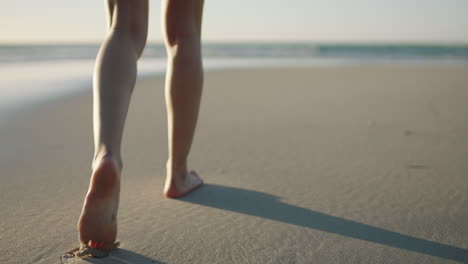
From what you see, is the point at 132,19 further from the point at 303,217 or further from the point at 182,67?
the point at 303,217

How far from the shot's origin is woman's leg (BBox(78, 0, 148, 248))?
871 mm

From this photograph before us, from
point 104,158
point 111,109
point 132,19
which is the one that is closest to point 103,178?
point 104,158

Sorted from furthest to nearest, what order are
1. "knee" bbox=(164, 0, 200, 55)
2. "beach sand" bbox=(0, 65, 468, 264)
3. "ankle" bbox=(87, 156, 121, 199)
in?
1. "knee" bbox=(164, 0, 200, 55)
2. "beach sand" bbox=(0, 65, 468, 264)
3. "ankle" bbox=(87, 156, 121, 199)

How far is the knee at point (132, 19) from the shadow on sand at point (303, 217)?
52 centimetres

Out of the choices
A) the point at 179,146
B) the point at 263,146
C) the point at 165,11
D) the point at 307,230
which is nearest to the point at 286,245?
the point at 307,230

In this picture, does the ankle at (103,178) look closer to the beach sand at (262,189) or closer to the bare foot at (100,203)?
the bare foot at (100,203)

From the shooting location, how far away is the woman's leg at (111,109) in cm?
87

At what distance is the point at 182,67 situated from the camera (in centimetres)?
122

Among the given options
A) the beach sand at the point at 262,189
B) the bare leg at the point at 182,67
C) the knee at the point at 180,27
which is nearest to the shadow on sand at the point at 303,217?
the beach sand at the point at 262,189

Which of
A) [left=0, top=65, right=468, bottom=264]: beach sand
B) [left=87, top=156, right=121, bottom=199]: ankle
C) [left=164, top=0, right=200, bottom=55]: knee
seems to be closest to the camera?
[left=87, top=156, right=121, bottom=199]: ankle

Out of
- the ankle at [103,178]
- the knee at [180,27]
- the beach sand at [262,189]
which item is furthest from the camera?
the knee at [180,27]

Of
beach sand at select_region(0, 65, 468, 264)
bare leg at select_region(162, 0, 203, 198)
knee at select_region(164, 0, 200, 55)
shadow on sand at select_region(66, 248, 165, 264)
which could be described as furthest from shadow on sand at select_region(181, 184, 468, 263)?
knee at select_region(164, 0, 200, 55)

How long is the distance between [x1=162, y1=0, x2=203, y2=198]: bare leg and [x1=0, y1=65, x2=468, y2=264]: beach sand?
22cm

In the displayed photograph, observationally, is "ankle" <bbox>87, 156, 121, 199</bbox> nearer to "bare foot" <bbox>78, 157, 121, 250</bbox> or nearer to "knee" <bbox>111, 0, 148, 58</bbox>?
"bare foot" <bbox>78, 157, 121, 250</bbox>
